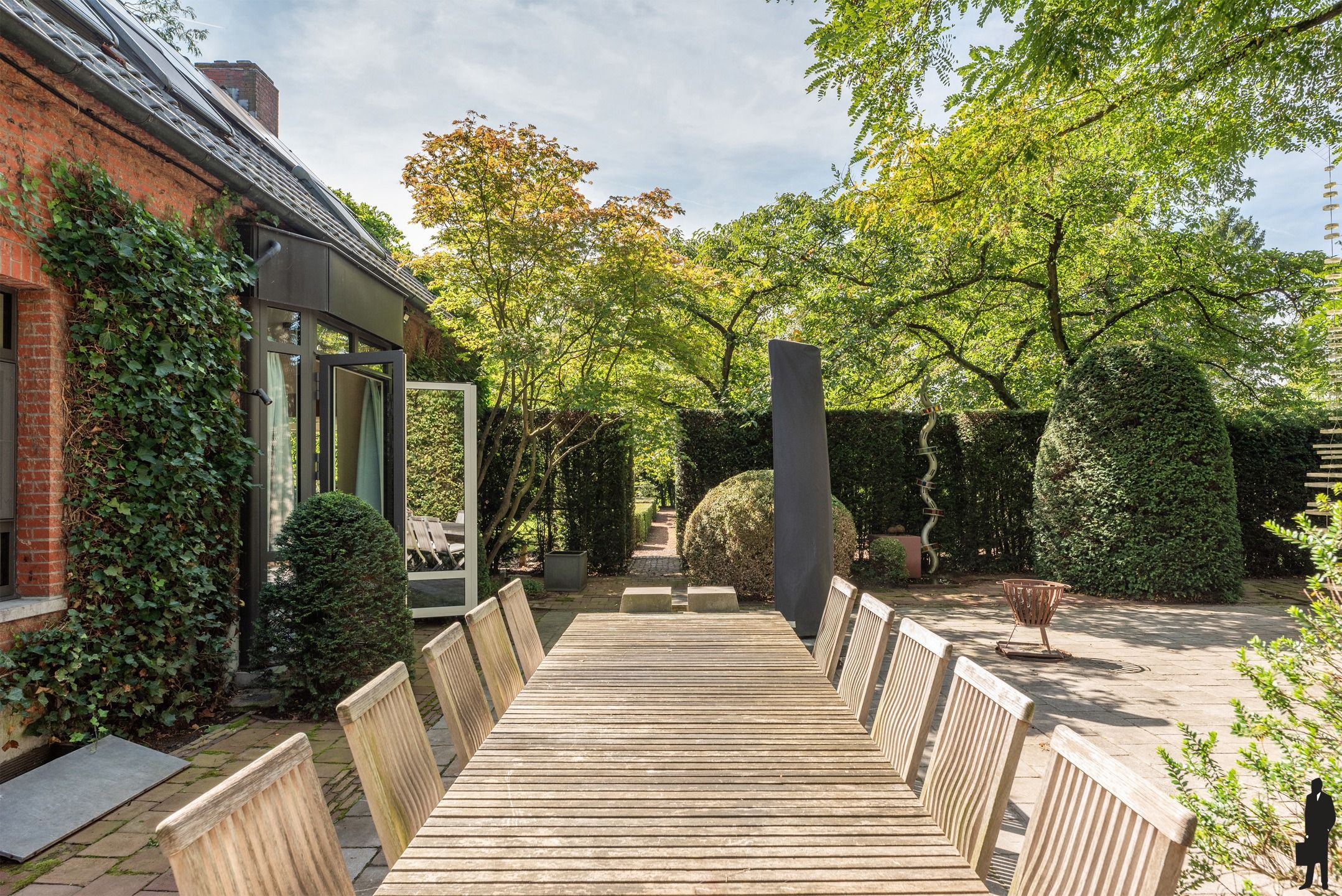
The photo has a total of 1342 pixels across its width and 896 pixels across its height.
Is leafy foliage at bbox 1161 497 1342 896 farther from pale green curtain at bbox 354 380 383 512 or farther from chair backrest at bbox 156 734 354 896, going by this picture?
pale green curtain at bbox 354 380 383 512

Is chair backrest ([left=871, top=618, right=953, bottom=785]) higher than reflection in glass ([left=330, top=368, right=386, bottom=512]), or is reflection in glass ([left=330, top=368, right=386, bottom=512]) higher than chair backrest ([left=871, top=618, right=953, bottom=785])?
reflection in glass ([left=330, top=368, right=386, bottom=512])

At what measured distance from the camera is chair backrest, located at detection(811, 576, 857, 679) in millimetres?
3449

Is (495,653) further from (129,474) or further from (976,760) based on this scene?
(129,474)

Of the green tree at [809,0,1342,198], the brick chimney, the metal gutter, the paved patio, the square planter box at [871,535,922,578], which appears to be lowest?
the paved patio

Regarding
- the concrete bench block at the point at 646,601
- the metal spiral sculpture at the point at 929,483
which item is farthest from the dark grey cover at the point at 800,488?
the metal spiral sculpture at the point at 929,483

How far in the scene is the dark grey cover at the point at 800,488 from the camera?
5383 millimetres

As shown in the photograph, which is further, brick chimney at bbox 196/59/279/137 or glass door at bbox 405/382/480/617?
brick chimney at bbox 196/59/279/137

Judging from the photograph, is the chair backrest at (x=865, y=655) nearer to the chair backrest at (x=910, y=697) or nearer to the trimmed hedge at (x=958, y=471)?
the chair backrest at (x=910, y=697)

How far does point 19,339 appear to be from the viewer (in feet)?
12.1

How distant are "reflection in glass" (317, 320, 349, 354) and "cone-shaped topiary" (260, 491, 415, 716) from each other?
6.68 ft

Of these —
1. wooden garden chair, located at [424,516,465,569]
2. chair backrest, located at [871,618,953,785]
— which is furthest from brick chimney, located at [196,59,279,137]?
chair backrest, located at [871,618,953,785]

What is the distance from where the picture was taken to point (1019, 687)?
16.8ft

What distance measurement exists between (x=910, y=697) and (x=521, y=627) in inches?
72.7

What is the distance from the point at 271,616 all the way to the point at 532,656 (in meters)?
2.04
